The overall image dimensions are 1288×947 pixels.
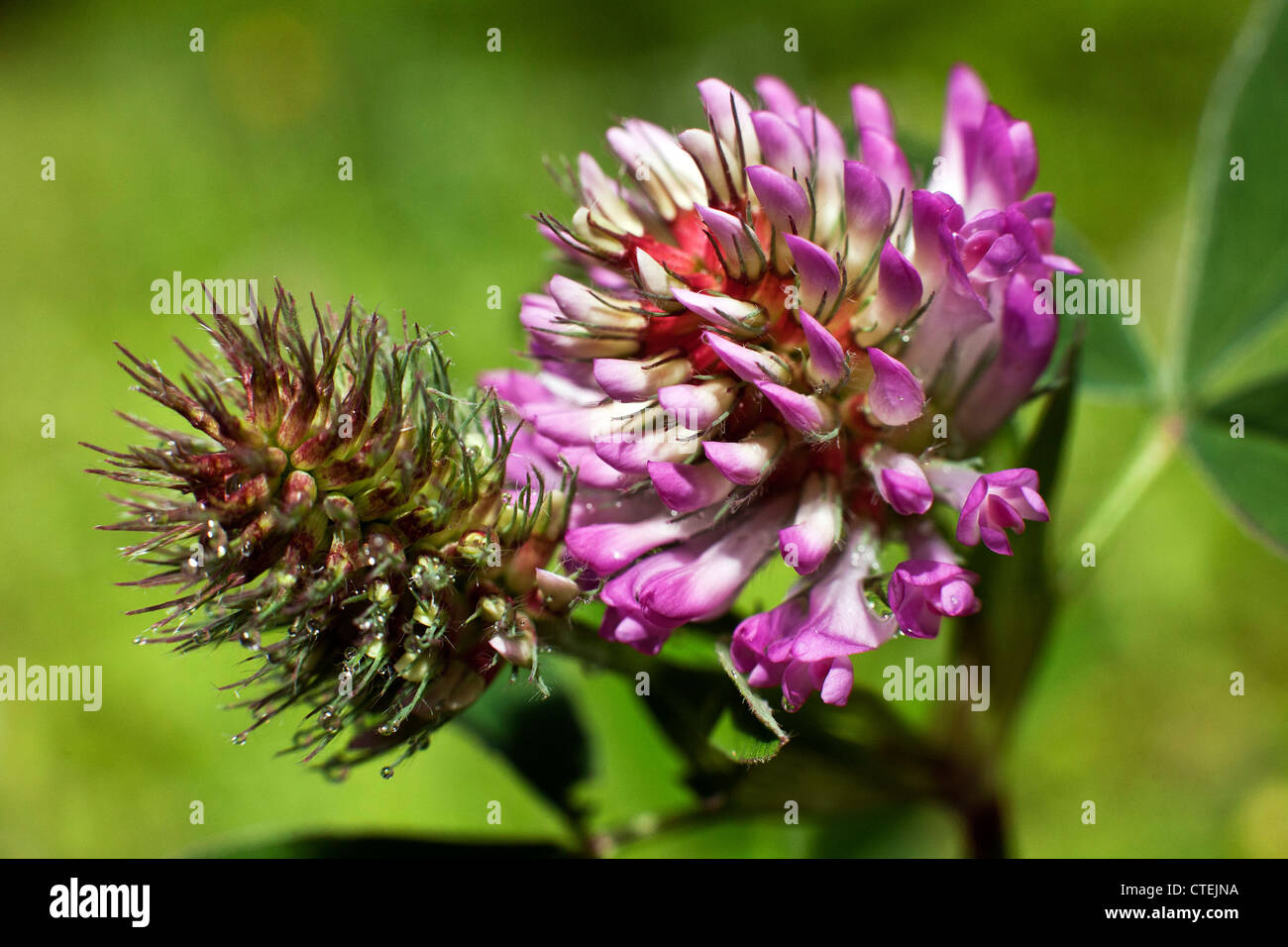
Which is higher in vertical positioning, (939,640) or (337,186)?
(337,186)

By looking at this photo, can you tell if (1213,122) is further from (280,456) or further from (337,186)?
(337,186)

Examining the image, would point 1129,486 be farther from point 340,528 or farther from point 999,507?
point 340,528

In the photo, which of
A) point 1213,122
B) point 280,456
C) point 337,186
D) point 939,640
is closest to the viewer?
point 280,456

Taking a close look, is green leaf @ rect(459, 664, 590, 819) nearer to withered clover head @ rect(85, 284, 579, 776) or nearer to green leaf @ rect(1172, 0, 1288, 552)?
withered clover head @ rect(85, 284, 579, 776)

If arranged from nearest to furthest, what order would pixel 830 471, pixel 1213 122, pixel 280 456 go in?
pixel 280 456
pixel 830 471
pixel 1213 122

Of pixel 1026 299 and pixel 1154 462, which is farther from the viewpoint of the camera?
pixel 1154 462
